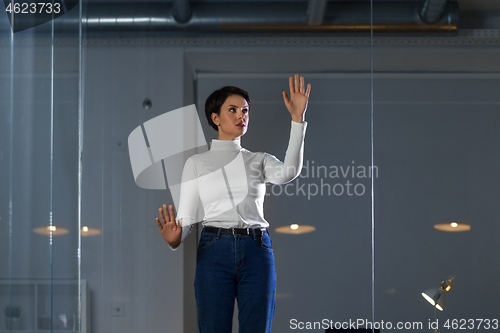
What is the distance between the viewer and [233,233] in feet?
5.98

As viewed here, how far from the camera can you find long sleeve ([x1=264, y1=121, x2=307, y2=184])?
1820mm

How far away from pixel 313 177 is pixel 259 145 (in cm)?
31

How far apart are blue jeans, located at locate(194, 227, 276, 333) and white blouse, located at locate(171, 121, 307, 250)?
0.07 m

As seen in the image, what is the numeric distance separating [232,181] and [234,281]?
346 mm

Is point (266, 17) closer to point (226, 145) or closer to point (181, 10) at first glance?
point (181, 10)

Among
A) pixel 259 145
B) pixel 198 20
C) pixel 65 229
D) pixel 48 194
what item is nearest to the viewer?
pixel 48 194

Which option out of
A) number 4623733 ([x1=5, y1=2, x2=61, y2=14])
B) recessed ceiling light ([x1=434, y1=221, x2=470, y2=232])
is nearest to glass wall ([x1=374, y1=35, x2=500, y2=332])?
recessed ceiling light ([x1=434, y1=221, x2=470, y2=232])

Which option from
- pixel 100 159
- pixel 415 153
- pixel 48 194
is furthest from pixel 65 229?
pixel 415 153

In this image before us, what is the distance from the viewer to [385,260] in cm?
254

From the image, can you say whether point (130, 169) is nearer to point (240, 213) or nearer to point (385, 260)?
point (240, 213)

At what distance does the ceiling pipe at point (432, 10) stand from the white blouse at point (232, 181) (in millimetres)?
1220

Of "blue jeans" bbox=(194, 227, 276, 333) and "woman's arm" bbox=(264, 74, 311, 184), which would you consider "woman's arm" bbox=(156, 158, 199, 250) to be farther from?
"woman's arm" bbox=(264, 74, 311, 184)

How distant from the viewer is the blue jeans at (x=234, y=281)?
1.81 meters

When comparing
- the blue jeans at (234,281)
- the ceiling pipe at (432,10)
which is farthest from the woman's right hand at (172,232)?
the ceiling pipe at (432,10)
